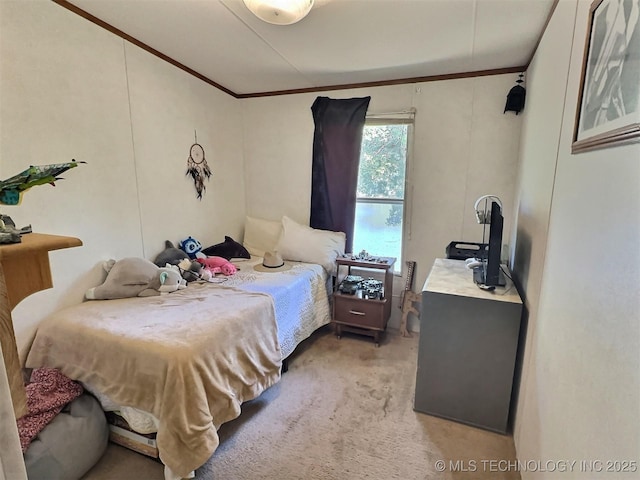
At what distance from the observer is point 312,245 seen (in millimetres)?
3096

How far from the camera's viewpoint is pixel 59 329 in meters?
1.75

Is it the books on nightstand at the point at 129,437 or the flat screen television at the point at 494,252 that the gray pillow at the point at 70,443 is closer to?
the books on nightstand at the point at 129,437

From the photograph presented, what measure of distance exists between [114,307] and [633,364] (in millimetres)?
2293

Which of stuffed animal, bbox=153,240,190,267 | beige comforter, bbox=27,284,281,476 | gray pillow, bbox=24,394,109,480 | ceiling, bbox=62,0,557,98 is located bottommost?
gray pillow, bbox=24,394,109,480

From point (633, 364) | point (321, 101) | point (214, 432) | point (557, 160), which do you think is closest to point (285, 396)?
point (214, 432)

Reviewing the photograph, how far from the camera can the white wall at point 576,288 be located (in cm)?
73

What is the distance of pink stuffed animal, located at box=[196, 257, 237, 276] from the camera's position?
2676 millimetres

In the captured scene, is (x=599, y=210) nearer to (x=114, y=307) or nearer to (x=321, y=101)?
(x=114, y=307)

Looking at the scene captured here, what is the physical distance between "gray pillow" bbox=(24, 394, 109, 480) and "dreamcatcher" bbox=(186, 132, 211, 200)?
6.07 ft

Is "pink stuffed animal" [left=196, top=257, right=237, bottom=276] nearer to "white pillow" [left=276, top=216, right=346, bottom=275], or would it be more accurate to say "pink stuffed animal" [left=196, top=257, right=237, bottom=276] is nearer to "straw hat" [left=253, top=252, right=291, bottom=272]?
"straw hat" [left=253, top=252, right=291, bottom=272]

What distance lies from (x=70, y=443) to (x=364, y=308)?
6.86 ft

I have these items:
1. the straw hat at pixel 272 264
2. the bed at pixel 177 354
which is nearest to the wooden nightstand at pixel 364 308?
the straw hat at pixel 272 264

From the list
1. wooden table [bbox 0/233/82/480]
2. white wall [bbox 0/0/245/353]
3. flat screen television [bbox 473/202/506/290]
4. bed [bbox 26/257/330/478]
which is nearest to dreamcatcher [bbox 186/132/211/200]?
white wall [bbox 0/0/245/353]

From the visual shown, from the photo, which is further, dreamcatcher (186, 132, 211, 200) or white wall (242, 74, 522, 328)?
dreamcatcher (186, 132, 211, 200)
